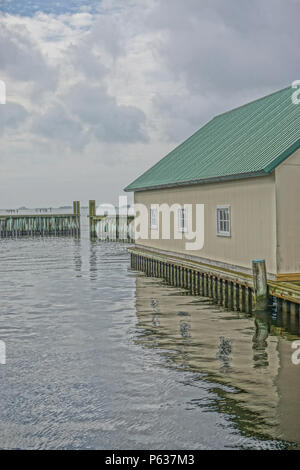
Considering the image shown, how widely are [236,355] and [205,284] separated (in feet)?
30.7

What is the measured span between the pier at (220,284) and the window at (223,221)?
1364 mm

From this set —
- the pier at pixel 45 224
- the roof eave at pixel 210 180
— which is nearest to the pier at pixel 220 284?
the roof eave at pixel 210 180

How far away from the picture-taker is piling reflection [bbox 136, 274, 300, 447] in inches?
362

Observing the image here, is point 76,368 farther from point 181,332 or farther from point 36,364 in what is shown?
point 181,332

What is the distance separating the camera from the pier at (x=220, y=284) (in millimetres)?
16188

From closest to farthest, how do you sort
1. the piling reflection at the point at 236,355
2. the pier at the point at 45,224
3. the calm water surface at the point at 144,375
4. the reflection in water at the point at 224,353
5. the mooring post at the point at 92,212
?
the calm water surface at the point at 144,375 < the piling reflection at the point at 236,355 < the reflection in water at the point at 224,353 < the mooring post at the point at 92,212 < the pier at the point at 45,224

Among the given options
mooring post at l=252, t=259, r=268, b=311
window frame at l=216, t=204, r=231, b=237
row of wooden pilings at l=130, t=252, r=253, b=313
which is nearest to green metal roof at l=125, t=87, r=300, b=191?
window frame at l=216, t=204, r=231, b=237

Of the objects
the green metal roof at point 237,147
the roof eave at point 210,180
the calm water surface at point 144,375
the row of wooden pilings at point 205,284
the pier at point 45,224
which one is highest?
the green metal roof at point 237,147

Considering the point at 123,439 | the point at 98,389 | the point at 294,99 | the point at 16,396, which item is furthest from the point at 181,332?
the point at 294,99

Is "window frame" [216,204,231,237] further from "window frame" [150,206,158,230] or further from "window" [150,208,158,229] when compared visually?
"window" [150,208,158,229]

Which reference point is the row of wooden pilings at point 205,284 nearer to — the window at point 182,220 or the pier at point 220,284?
the pier at point 220,284

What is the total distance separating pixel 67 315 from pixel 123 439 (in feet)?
32.8

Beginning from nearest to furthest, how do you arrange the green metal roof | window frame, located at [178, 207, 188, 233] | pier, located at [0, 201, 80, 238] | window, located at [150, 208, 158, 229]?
the green metal roof < window frame, located at [178, 207, 188, 233] < window, located at [150, 208, 158, 229] < pier, located at [0, 201, 80, 238]
